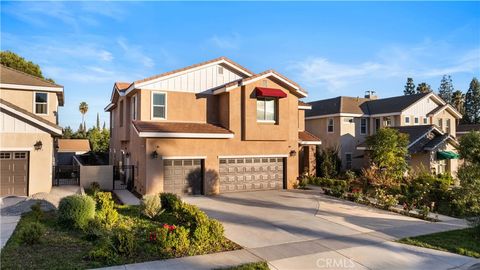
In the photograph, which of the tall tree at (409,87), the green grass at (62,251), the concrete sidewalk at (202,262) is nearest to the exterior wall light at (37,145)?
the green grass at (62,251)

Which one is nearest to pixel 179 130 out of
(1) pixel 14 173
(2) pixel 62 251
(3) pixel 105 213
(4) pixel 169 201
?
(4) pixel 169 201

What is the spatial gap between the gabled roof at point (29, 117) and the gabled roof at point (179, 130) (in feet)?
13.2

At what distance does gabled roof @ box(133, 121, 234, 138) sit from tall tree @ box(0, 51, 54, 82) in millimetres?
27086

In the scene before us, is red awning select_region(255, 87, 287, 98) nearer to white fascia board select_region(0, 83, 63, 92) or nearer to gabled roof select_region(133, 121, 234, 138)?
gabled roof select_region(133, 121, 234, 138)

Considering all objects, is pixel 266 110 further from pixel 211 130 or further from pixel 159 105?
pixel 159 105

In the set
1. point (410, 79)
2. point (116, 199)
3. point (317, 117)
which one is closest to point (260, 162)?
point (116, 199)

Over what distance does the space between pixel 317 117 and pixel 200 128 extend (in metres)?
16.9

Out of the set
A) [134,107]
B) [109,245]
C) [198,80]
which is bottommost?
[109,245]

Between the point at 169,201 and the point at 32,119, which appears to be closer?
Answer: the point at 169,201

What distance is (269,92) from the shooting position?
19.3m

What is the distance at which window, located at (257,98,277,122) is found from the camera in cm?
1973

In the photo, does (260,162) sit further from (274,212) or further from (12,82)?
(12,82)

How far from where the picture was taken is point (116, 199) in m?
16.6

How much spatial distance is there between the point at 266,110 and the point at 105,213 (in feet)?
37.7
